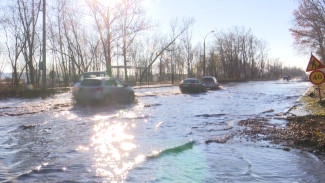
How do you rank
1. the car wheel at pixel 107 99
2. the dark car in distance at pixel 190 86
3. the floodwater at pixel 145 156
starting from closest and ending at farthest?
1. the floodwater at pixel 145 156
2. the car wheel at pixel 107 99
3. the dark car in distance at pixel 190 86

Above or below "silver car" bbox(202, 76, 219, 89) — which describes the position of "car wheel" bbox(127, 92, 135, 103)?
below

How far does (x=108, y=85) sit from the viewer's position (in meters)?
14.2

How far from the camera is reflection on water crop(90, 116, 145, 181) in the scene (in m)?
4.17

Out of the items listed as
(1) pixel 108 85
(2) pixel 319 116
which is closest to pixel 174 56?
(1) pixel 108 85

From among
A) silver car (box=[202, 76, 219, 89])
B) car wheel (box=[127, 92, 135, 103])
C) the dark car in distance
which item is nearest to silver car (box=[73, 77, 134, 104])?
car wheel (box=[127, 92, 135, 103])

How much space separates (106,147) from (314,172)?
3.66 metres

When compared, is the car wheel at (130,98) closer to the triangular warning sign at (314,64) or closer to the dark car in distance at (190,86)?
the triangular warning sign at (314,64)

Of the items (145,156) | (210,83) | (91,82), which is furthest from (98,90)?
(210,83)

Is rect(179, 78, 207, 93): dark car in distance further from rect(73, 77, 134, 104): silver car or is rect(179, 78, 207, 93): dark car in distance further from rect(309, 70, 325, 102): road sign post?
rect(309, 70, 325, 102): road sign post

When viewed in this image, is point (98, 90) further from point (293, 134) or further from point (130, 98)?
point (293, 134)

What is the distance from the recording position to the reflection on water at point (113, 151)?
4168mm

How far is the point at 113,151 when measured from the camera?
532 cm

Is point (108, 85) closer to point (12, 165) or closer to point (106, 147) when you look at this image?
point (106, 147)

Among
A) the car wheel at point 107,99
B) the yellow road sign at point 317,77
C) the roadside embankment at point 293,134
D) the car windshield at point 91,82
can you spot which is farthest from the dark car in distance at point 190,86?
the roadside embankment at point 293,134
